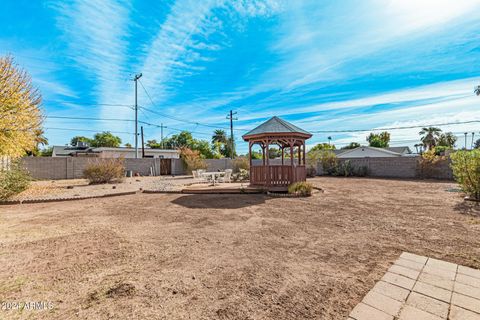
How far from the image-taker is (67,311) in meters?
1.81

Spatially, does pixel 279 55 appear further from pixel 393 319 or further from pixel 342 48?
pixel 393 319

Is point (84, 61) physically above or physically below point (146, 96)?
below

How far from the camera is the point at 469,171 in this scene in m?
6.73

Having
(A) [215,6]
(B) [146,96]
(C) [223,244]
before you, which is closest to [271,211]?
(C) [223,244]

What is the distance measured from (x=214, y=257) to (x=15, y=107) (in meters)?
9.58

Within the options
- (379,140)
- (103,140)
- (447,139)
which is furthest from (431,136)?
(103,140)

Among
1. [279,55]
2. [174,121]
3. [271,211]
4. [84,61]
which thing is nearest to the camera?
[271,211]

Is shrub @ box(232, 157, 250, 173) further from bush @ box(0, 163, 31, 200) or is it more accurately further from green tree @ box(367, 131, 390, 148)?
green tree @ box(367, 131, 390, 148)

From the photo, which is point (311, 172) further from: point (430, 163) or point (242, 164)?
point (430, 163)

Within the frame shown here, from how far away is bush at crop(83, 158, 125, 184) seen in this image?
12.6m

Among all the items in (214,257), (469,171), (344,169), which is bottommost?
(214,257)

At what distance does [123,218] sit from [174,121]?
30.4 metres

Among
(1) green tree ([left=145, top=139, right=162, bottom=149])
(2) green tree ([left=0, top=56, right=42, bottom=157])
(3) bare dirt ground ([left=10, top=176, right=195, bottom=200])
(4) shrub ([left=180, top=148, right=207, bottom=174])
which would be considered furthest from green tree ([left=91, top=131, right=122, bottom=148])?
(2) green tree ([left=0, top=56, right=42, bottom=157])

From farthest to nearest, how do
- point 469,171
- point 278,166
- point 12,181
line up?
point 278,166 → point 12,181 → point 469,171
